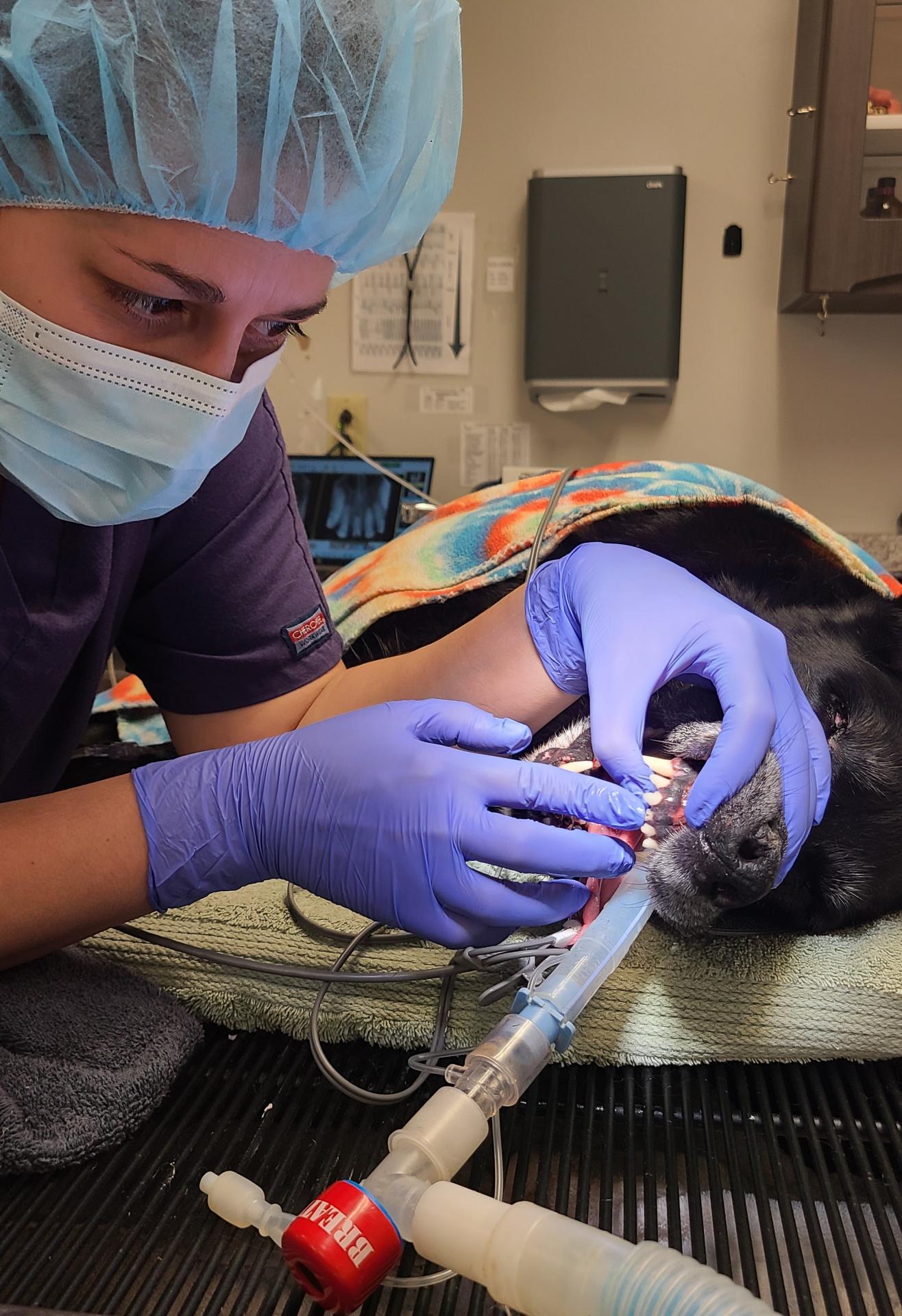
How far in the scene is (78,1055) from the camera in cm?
69

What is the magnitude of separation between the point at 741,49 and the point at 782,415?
912 mm

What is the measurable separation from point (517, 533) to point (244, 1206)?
90 centimetres

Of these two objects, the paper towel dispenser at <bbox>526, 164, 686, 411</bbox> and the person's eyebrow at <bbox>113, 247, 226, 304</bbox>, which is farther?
the paper towel dispenser at <bbox>526, 164, 686, 411</bbox>

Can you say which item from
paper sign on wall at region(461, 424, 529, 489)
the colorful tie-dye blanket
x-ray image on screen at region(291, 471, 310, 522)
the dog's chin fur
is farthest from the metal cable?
paper sign on wall at region(461, 424, 529, 489)

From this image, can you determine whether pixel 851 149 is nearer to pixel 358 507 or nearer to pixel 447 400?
pixel 447 400

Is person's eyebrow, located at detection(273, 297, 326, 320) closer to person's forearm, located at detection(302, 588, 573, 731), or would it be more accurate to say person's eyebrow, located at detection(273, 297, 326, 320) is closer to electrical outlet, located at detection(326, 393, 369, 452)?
person's forearm, located at detection(302, 588, 573, 731)

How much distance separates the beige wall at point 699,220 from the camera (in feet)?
7.64

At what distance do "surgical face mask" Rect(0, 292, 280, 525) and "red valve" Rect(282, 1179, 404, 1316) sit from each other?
1.86 ft

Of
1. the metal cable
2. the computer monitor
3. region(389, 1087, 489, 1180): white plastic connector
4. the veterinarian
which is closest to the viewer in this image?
region(389, 1087, 489, 1180): white plastic connector

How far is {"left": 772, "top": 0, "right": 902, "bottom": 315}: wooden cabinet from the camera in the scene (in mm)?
1943

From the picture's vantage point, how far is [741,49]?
2.30 metres

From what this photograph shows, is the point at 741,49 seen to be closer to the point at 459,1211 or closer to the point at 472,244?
the point at 472,244

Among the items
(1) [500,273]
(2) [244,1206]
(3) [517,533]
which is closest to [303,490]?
(1) [500,273]

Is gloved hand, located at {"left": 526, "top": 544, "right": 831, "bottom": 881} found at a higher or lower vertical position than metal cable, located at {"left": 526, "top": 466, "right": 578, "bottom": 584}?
lower
